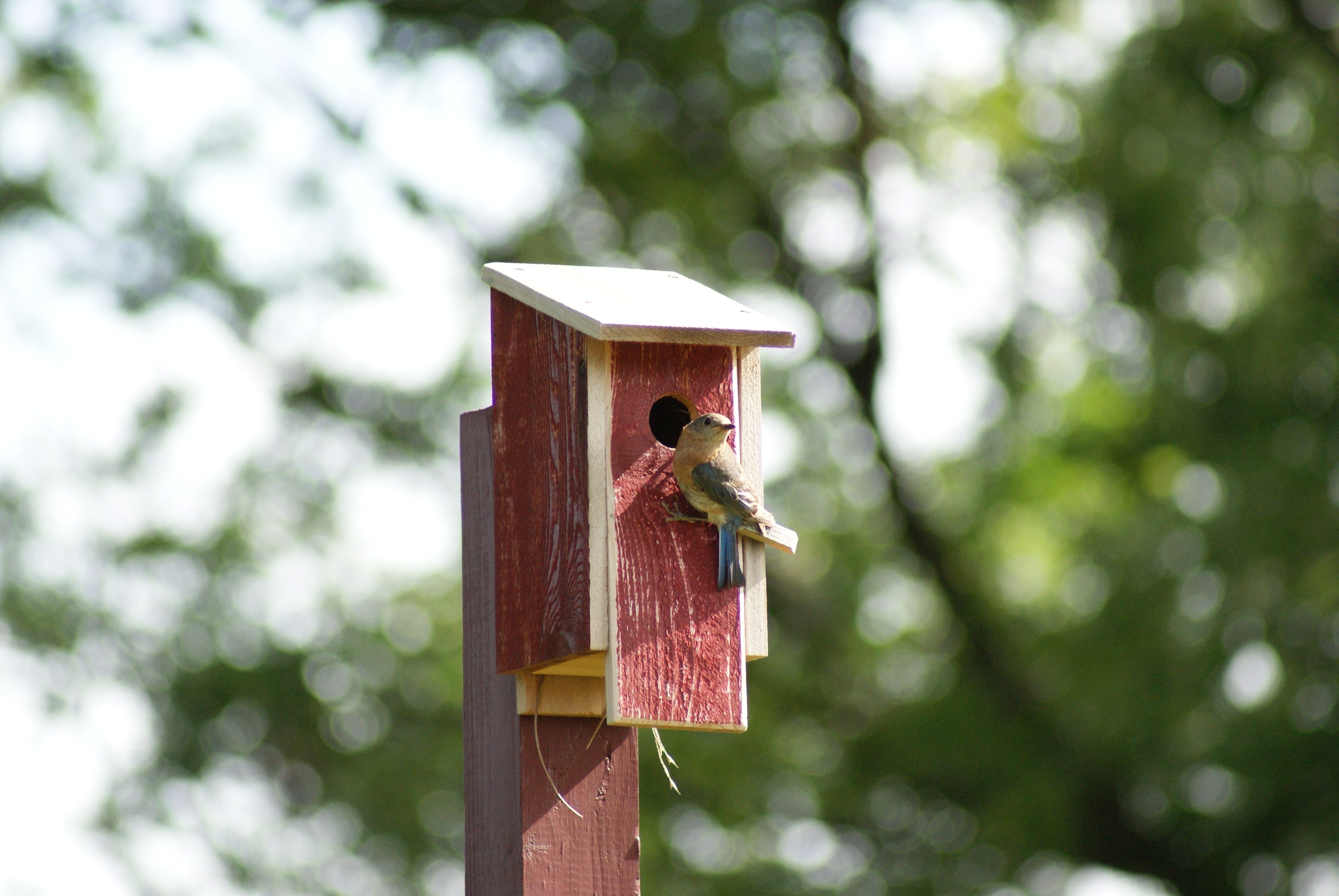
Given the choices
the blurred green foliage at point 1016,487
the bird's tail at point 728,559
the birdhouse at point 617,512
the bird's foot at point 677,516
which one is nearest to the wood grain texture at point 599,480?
the birdhouse at point 617,512

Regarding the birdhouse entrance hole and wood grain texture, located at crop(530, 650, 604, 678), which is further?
the birdhouse entrance hole

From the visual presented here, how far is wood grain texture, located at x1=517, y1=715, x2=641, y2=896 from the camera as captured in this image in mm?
3023

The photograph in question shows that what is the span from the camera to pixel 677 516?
10.4 ft

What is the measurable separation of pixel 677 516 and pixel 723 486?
111 millimetres

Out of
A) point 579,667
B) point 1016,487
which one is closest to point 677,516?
point 579,667

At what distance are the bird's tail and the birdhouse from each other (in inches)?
0.7

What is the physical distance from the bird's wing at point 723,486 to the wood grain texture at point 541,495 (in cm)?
20

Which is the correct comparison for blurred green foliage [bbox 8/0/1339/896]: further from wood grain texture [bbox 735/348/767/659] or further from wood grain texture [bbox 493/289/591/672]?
wood grain texture [bbox 493/289/591/672]

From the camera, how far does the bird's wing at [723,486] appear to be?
10.2 ft

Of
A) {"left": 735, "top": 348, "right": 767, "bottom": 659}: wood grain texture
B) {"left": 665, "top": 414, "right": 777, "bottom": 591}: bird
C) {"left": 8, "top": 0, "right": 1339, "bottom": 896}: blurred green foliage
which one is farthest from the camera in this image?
{"left": 8, "top": 0, "right": 1339, "bottom": 896}: blurred green foliage

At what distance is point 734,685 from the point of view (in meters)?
3.16

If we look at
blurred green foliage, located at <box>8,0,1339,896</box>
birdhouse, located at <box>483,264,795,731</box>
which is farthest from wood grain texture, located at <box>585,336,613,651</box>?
blurred green foliage, located at <box>8,0,1339,896</box>

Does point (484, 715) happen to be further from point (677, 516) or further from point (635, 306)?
point (635, 306)

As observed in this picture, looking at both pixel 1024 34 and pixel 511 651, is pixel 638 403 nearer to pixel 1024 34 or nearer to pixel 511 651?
pixel 511 651
